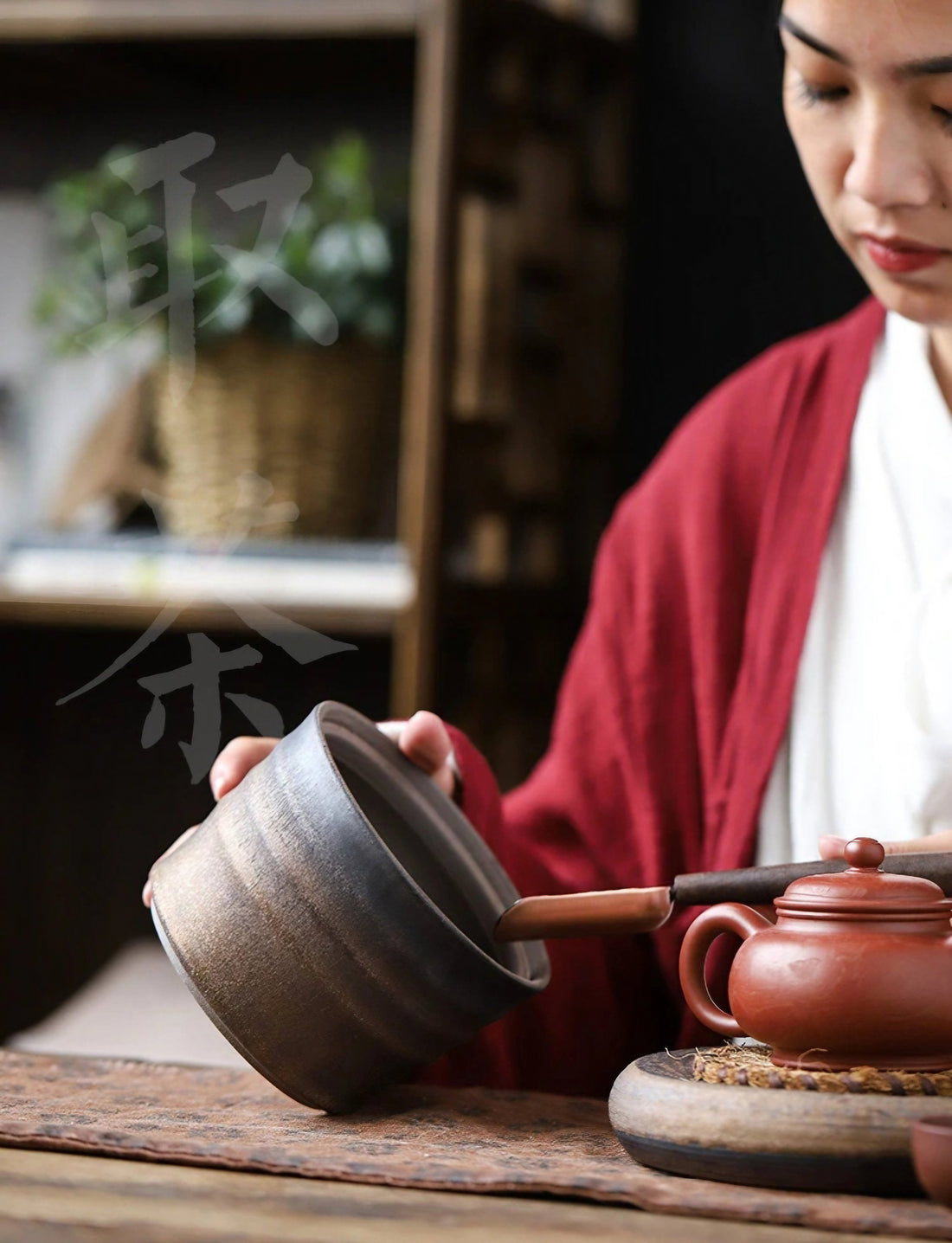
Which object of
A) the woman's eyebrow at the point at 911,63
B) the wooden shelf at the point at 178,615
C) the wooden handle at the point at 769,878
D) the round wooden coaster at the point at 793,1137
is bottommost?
the round wooden coaster at the point at 793,1137

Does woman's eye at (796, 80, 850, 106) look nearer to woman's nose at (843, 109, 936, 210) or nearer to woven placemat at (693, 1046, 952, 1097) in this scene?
woman's nose at (843, 109, 936, 210)

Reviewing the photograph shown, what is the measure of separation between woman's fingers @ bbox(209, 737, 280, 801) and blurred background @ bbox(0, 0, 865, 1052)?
908 millimetres

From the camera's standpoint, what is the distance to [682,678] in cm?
142

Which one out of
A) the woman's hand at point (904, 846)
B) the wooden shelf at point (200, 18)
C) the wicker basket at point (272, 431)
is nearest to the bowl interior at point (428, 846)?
the woman's hand at point (904, 846)

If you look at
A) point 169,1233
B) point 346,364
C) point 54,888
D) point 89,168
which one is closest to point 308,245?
point 346,364

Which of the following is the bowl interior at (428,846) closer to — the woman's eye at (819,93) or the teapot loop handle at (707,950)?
the teapot loop handle at (707,950)

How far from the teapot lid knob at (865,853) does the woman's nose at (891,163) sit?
0.47 metres

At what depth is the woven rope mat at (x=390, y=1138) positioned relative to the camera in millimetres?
678

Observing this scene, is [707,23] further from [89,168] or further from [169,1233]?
→ [169,1233]

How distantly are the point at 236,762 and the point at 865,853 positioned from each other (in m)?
0.41

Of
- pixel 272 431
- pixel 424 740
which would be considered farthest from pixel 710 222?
pixel 424 740

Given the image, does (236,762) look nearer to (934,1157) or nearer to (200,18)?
(934,1157)

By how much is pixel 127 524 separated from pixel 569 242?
28.4 inches

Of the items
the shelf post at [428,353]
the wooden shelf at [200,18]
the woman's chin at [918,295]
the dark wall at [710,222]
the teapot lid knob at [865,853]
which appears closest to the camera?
the teapot lid knob at [865,853]
